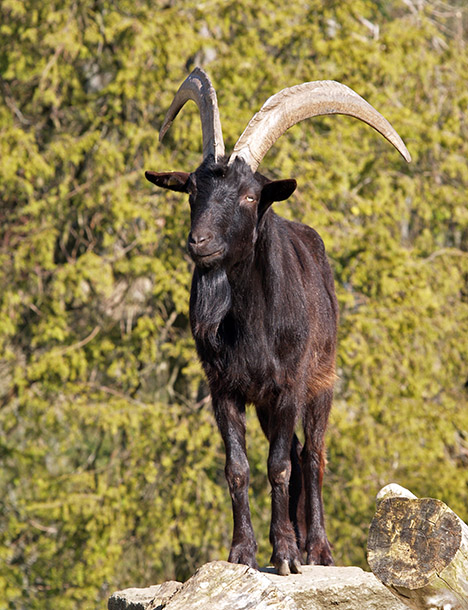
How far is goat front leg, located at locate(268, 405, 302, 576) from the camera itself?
5.21 metres

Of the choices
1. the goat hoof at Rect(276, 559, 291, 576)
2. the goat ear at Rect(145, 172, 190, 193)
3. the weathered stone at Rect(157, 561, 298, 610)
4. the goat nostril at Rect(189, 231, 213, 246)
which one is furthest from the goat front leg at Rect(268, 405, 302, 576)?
the goat ear at Rect(145, 172, 190, 193)

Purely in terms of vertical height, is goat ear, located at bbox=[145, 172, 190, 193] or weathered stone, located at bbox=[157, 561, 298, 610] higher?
goat ear, located at bbox=[145, 172, 190, 193]

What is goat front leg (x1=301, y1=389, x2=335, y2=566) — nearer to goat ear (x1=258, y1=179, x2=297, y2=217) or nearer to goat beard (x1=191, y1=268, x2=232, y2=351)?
goat beard (x1=191, y1=268, x2=232, y2=351)

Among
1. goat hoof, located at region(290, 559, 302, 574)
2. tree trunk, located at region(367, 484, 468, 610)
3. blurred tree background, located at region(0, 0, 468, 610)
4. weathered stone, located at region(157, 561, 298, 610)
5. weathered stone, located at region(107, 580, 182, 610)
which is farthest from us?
blurred tree background, located at region(0, 0, 468, 610)

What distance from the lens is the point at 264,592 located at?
4152mm

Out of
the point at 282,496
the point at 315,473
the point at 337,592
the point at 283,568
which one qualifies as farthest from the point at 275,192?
the point at 337,592

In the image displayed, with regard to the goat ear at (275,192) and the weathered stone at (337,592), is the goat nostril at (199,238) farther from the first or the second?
the weathered stone at (337,592)

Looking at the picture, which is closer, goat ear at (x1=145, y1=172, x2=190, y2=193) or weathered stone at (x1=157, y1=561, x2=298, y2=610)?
weathered stone at (x1=157, y1=561, x2=298, y2=610)

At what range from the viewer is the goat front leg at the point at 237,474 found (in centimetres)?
516

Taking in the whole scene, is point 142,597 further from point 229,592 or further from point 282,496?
point 229,592

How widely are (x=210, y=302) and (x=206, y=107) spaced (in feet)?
4.04

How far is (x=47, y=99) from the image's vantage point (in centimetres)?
1197

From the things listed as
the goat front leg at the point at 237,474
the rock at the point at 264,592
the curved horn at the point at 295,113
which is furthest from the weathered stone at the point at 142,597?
the curved horn at the point at 295,113

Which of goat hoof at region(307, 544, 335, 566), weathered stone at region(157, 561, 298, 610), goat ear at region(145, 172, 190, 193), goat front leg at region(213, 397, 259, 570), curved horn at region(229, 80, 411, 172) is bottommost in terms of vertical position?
goat hoof at region(307, 544, 335, 566)
